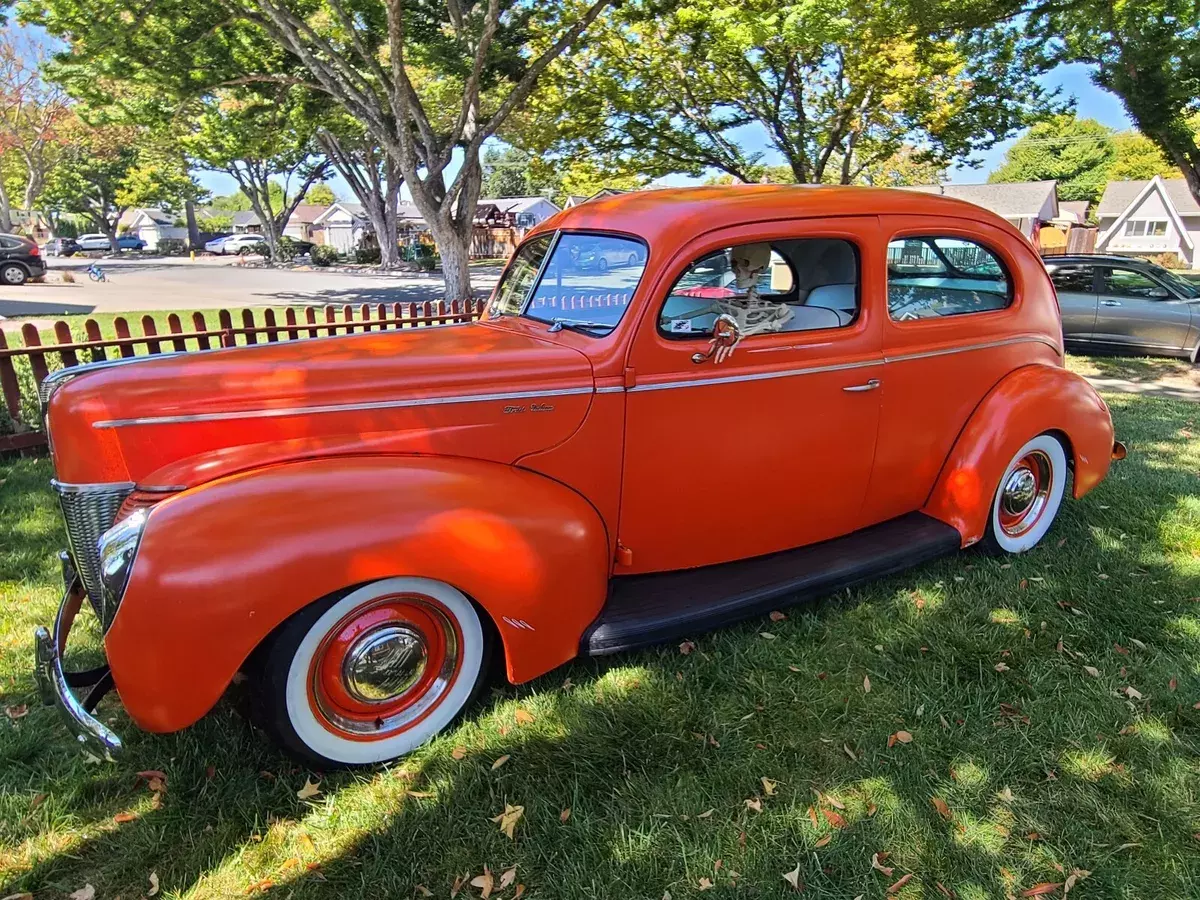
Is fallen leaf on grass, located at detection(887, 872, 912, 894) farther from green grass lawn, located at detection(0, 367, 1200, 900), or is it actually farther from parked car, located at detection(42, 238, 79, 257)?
parked car, located at detection(42, 238, 79, 257)

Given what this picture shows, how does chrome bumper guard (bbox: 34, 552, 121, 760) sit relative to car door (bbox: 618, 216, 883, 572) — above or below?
below

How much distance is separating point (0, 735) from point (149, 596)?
1298 mm

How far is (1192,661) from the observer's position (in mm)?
3217

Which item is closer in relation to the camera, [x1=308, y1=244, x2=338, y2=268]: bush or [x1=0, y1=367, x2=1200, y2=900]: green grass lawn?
[x1=0, y1=367, x2=1200, y2=900]: green grass lawn

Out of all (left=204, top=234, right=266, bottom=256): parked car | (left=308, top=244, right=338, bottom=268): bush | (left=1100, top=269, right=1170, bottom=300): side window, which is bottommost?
(left=204, top=234, right=266, bottom=256): parked car

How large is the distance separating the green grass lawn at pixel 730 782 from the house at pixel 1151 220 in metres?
55.0

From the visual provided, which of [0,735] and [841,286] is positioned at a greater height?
[841,286]

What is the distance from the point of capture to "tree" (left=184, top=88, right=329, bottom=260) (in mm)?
A: 14719

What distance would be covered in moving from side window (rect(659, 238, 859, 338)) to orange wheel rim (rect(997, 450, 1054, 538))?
Answer: 1.43 metres

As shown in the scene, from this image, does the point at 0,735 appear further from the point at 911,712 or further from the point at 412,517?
the point at 911,712

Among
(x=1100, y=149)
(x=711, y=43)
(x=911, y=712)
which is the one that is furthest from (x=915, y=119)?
(x=1100, y=149)

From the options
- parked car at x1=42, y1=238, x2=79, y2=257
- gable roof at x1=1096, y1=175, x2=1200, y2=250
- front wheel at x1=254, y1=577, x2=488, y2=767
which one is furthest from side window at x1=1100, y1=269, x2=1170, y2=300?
parked car at x1=42, y1=238, x2=79, y2=257

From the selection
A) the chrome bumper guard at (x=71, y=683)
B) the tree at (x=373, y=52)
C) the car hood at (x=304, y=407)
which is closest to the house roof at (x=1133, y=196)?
the tree at (x=373, y=52)

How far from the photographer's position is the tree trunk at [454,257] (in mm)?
11898
